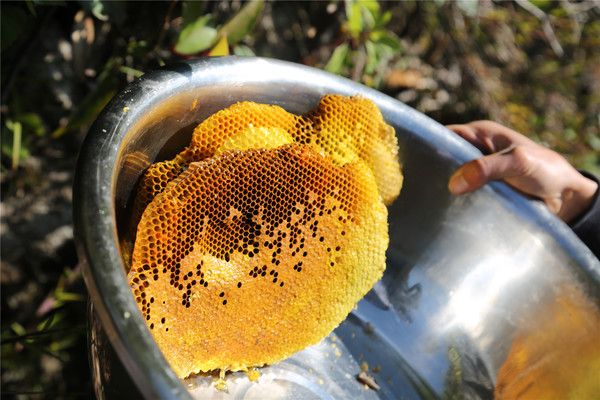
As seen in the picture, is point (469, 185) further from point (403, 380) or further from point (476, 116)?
point (476, 116)

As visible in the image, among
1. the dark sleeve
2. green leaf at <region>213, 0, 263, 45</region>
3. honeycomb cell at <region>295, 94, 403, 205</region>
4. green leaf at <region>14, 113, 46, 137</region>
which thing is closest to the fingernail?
honeycomb cell at <region>295, 94, 403, 205</region>

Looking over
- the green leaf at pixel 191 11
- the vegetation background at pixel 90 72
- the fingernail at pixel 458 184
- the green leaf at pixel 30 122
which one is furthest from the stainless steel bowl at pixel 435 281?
the green leaf at pixel 30 122

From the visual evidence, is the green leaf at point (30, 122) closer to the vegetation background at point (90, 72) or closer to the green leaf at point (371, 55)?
the vegetation background at point (90, 72)

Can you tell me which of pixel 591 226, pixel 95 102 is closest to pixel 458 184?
pixel 591 226

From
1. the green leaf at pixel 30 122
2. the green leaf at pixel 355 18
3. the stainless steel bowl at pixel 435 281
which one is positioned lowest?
the stainless steel bowl at pixel 435 281

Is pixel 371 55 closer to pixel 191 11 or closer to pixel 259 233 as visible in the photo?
pixel 191 11

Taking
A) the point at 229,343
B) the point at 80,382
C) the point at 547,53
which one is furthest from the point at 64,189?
the point at 547,53

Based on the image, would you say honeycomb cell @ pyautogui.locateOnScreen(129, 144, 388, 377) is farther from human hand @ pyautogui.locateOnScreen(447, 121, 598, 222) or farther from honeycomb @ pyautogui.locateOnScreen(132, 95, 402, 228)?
human hand @ pyautogui.locateOnScreen(447, 121, 598, 222)
